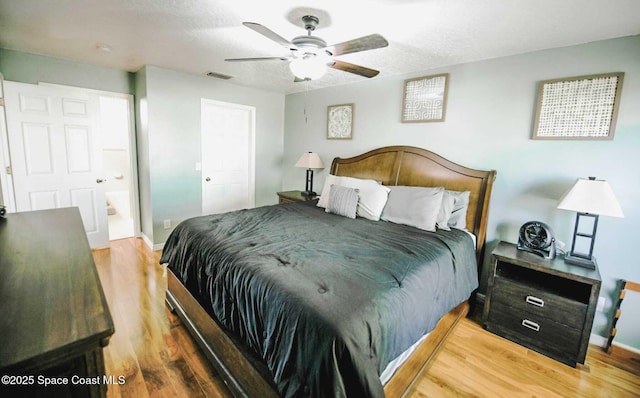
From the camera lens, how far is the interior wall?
3.51 metres

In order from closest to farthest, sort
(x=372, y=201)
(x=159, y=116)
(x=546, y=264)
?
(x=546, y=264) → (x=372, y=201) → (x=159, y=116)

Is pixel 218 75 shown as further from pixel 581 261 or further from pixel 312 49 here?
pixel 581 261

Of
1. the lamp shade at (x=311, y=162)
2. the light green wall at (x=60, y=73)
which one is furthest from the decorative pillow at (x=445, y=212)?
the light green wall at (x=60, y=73)

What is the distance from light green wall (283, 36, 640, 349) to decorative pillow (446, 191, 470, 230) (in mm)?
275

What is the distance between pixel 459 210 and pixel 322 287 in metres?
1.86

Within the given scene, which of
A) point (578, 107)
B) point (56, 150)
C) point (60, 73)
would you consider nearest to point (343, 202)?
point (578, 107)

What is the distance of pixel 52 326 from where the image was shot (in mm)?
760

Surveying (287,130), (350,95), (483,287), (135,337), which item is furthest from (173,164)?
(483,287)

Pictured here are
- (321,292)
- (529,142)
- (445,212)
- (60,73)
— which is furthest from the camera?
(60,73)

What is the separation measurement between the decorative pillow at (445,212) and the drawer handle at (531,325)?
88cm

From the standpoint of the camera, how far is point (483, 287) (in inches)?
109

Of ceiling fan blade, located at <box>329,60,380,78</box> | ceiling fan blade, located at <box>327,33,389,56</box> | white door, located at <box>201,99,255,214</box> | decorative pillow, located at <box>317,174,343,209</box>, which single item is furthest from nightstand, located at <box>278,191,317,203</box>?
ceiling fan blade, located at <box>327,33,389,56</box>

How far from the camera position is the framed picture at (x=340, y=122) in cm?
383

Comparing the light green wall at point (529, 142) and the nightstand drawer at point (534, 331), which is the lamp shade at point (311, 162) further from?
the nightstand drawer at point (534, 331)
